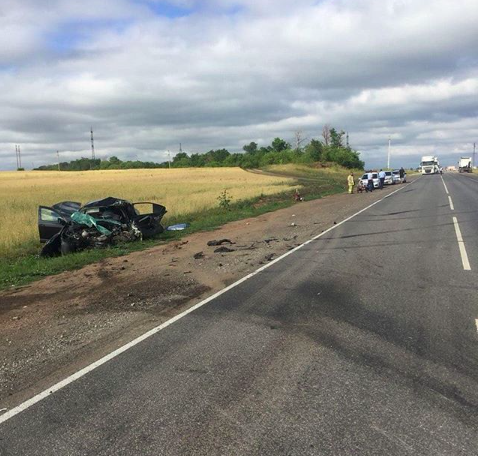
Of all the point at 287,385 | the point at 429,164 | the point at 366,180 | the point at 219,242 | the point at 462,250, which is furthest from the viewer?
the point at 429,164

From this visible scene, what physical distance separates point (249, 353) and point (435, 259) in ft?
20.5

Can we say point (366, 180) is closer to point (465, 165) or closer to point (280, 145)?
point (465, 165)

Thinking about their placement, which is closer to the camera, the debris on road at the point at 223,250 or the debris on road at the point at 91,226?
the debris on road at the point at 223,250

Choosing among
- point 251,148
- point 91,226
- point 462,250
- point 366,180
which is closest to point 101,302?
point 91,226

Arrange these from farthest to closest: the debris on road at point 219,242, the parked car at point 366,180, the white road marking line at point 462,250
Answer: the parked car at point 366,180
the debris on road at point 219,242
the white road marking line at point 462,250

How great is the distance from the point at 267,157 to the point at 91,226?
123111 mm

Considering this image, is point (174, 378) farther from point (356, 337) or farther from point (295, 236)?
point (295, 236)

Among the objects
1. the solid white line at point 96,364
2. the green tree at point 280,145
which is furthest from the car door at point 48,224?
the green tree at point 280,145

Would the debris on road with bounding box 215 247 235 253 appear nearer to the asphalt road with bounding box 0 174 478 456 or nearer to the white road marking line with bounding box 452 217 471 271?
the asphalt road with bounding box 0 174 478 456

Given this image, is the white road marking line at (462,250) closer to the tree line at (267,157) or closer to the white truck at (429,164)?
the white truck at (429,164)

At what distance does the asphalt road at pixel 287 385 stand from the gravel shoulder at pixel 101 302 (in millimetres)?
505

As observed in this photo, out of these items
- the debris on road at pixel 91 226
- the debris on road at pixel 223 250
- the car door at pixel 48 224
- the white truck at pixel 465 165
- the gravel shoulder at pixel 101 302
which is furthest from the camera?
the white truck at pixel 465 165

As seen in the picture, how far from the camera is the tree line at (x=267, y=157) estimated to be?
388ft

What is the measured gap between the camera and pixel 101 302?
7.27 meters
